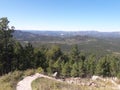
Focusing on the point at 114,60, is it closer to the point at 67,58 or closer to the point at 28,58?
the point at 67,58

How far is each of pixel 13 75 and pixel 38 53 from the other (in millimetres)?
34839

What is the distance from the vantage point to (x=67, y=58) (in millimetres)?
66562

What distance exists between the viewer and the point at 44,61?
183 ft

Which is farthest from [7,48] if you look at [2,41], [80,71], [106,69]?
[106,69]

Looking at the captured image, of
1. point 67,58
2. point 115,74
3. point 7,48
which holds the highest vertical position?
point 7,48

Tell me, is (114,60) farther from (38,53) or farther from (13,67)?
(13,67)

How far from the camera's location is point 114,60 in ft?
219

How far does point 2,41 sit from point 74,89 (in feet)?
106

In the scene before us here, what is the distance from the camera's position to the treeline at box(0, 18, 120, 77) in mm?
43719

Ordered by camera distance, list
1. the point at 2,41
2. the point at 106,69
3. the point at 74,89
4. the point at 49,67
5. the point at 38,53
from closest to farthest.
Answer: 1. the point at 74,89
2. the point at 2,41
3. the point at 38,53
4. the point at 49,67
5. the point at 106,69

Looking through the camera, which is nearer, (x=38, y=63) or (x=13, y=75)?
(x=13, y=75)

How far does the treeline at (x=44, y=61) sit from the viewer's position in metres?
43.7

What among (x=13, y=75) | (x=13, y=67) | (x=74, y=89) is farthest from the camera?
(x=13, y=67)

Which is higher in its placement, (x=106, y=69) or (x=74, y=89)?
(x=74, y=89)
